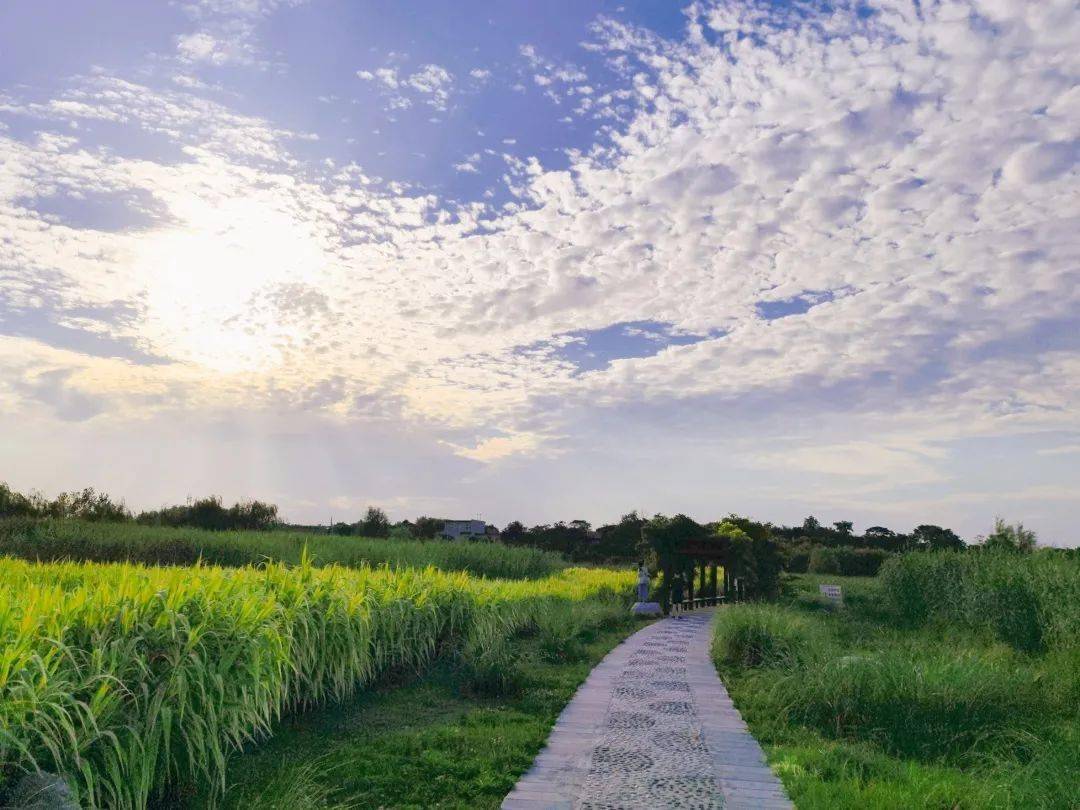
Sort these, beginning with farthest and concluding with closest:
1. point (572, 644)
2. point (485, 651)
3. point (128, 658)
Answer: point (572, 644) → point (485, 651) → point (128, 658)

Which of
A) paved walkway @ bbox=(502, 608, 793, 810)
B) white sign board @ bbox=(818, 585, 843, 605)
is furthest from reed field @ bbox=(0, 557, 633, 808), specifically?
white sign board @ bbox=(818, 585, 843, 605)

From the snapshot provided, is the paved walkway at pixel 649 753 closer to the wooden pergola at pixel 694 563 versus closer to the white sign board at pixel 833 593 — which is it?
the wooden pergola at pixel 694 563

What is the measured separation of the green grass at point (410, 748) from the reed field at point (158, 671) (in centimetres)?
23

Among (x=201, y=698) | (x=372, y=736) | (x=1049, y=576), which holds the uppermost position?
(x=1049, y=576)

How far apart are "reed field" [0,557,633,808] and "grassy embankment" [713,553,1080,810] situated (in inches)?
136

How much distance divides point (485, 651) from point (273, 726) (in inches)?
101

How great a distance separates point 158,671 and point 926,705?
617 cm

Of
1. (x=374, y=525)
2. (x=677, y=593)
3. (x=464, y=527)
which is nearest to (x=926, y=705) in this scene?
(x=677, y=593)

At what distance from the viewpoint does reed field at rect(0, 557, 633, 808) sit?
377 cm

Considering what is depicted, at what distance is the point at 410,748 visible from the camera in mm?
5672

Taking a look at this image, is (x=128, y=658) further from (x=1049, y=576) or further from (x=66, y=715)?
(x=1049, y=576)

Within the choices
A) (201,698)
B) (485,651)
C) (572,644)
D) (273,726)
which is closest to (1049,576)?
(572,644)

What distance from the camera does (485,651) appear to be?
8234 mm

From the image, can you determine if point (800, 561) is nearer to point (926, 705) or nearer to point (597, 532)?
point (597, 532)
